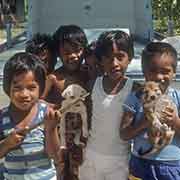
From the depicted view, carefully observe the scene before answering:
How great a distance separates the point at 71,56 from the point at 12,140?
86cm

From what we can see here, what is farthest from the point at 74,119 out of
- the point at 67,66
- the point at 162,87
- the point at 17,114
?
the point at 162,87

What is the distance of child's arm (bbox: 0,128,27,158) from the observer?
8.03 feet

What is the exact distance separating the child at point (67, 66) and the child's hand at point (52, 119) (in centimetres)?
64

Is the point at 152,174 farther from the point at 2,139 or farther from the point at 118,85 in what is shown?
the point at 2,139

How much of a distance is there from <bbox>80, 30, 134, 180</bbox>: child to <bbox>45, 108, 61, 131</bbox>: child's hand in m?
0.42

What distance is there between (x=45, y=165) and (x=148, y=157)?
482 mm

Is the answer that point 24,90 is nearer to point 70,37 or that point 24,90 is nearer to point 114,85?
point 114,85

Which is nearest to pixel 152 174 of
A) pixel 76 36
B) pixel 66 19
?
pixel 76 36

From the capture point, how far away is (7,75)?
262 cm

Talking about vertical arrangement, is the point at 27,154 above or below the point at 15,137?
below

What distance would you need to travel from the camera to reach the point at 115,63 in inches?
113

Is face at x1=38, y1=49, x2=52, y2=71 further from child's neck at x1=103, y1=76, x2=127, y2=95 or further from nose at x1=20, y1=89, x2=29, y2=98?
nose at x1=20, y1=89, x2=29, y2=98

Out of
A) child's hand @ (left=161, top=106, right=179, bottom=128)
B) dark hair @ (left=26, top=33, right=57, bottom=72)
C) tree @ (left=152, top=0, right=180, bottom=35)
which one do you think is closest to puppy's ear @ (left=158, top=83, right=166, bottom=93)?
child's hand @ (left=161, top=106, right=179, bottom=128)

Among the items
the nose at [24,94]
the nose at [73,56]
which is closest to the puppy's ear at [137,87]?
the nose at [73,56]
